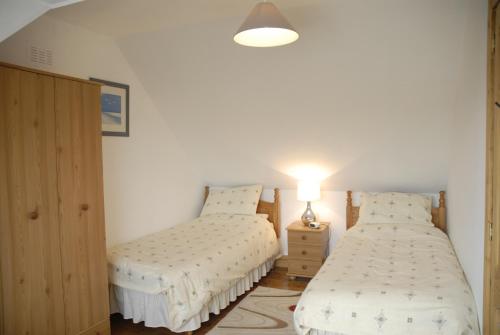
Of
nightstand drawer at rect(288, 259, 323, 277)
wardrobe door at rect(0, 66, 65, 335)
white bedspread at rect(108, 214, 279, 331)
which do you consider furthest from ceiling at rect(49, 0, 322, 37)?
nightstand drawer at rect(288, 259, 323, 277)

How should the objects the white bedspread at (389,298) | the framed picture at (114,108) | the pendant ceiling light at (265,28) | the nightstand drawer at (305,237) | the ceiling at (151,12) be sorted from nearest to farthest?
the pendant ceiling light at (265,28)
the white bedspread at (389,298)
the ceiling at (151,12)
the framed picture at (114,108)
the nightstand drawer at (305,237)

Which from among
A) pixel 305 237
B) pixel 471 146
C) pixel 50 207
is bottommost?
→ pixel 305 237

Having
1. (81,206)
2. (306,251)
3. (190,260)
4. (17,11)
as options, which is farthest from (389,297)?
(17,11)

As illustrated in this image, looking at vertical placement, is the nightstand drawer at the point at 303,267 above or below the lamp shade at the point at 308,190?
below

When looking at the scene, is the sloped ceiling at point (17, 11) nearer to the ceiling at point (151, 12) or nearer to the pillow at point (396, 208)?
the ceiling at point (151, 12)

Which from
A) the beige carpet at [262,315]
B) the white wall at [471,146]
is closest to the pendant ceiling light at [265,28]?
the white wall at [471,146]

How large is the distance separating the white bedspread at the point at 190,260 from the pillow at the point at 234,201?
0.76 ft

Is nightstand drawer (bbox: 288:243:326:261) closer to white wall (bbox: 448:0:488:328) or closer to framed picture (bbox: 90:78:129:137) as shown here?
white wall (bbox: 448:0:488:328)

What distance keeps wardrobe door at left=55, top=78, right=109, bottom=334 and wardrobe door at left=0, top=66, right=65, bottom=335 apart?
63 mm

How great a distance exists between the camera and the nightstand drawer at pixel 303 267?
399 cm

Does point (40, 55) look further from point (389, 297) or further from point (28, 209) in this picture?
point (389, 297)

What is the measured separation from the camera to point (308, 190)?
4113 millimetres

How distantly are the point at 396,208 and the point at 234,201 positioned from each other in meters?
1.73

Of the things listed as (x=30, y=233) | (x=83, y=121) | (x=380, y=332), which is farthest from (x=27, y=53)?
(x=380, y=332)
